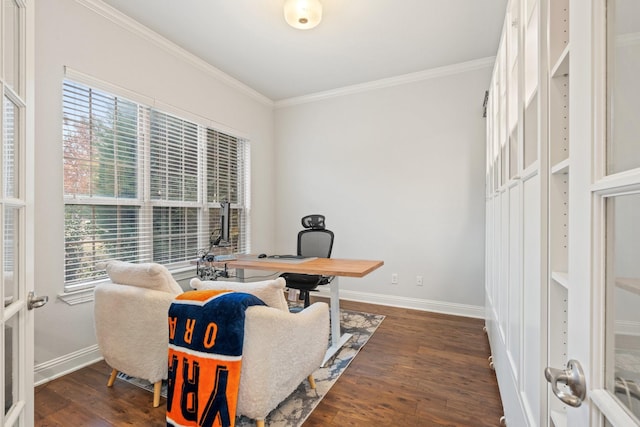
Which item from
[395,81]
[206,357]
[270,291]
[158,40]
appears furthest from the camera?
[395,81]

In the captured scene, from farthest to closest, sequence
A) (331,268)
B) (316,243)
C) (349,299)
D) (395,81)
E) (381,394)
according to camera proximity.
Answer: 1. (349,299)
2. (395,81)
3. (316,243)
4. (331,268)
5. (381,394)

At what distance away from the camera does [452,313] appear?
10.7 feet

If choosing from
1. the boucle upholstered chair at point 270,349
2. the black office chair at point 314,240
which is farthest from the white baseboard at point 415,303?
the boucle upholstered chair at point 270,349

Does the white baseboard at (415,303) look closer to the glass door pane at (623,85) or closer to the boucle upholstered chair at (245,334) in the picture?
the boucle upholstered chair at (245,334)

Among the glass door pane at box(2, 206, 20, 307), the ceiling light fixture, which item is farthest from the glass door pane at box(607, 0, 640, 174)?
the ceiling light fixture

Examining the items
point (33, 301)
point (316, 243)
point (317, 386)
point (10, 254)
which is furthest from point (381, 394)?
point (10, 254)

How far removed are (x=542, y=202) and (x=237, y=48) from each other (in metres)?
3.05

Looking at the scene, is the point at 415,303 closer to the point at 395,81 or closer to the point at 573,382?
the point at 395,81

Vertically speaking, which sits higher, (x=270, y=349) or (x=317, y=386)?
(x=270, y=349)

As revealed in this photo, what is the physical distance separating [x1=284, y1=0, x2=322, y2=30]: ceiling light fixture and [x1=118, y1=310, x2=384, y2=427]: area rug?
2.67 metres

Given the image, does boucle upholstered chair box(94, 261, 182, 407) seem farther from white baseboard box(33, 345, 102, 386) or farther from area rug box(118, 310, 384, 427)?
white baseboard box(33, 345, 102, 386)

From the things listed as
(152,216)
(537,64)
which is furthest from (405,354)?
(152,216)

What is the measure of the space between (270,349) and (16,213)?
3.57 ft

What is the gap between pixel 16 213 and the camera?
92 cm
